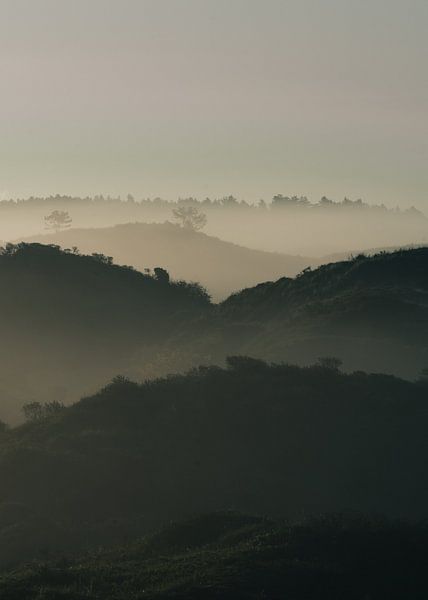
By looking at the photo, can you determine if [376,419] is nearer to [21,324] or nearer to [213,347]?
[213,347]

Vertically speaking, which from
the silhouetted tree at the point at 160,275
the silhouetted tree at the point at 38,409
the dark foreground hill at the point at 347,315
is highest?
the silhouetted tree at the point at 160,275

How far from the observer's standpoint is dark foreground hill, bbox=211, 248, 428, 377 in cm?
11381

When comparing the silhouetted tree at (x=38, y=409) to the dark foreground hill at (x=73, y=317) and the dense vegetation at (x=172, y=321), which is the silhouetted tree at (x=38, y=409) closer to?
the dense vegetation at (x=172, y=321)

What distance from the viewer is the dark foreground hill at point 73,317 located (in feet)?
447

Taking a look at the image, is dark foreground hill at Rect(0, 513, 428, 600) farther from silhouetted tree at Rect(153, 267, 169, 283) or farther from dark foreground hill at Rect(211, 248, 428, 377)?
silhouetted tree at Rect(153, 267, 169, 283)

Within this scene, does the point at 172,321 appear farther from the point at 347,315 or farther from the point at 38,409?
the point at 38,409

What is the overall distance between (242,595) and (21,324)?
4939 inches

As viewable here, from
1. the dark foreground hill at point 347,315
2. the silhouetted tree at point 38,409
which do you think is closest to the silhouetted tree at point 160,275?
the dark foreground hill at point 347,315

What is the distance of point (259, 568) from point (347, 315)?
84379 millimetres

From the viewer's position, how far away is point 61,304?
547 ft

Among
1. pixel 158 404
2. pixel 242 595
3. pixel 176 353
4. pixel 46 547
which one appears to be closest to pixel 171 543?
pixel 46 547

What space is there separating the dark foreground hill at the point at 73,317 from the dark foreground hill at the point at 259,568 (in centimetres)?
7285

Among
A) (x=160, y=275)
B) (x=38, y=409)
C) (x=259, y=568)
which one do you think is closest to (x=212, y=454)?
(x=38, y=409)

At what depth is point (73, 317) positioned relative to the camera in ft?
537
